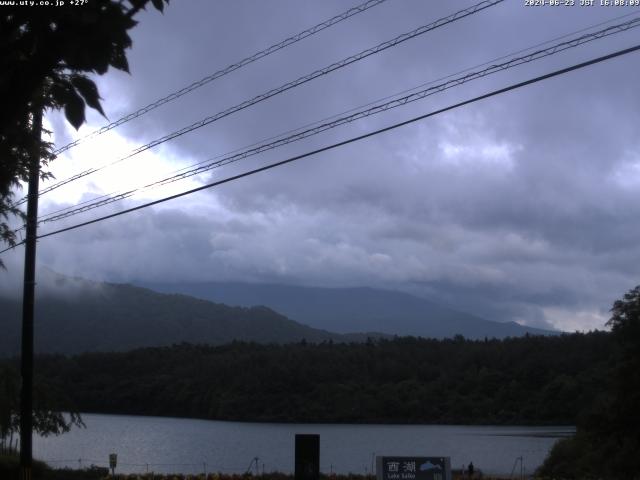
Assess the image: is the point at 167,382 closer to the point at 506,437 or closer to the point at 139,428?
the point at 139,428

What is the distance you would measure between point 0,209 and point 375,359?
95.6 m

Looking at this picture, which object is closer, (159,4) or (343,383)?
(159,4)

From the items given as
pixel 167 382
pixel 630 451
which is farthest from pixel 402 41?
pixel 167 382

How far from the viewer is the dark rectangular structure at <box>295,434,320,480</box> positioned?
1505cm

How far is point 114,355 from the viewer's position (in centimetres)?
8912

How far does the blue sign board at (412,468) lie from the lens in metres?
15.3

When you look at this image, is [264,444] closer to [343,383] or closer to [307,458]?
[343,383]

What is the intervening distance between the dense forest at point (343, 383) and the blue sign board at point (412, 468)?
6441 cm

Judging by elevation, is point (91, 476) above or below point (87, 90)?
below

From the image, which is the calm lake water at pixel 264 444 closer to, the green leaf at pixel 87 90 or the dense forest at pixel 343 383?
the dense forest at pixel 343 383

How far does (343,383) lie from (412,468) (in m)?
81.9

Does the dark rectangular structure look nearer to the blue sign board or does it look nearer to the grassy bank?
the blue sign board

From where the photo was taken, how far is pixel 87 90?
5934mm

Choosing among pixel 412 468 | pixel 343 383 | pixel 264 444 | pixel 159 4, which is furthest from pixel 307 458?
pixel 343 383
